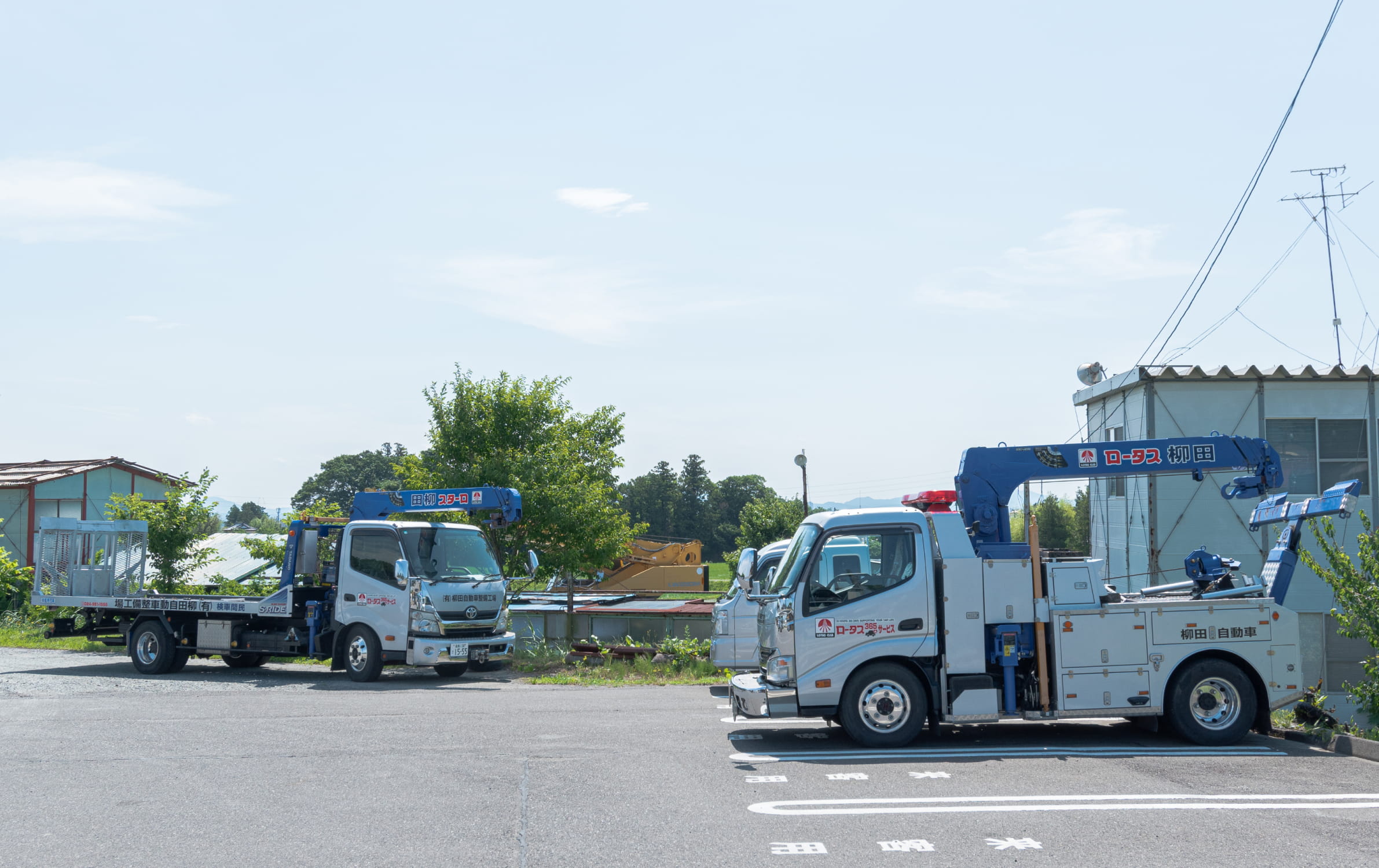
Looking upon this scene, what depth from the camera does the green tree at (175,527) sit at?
23.4 metres

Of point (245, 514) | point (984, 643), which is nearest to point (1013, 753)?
point (984, 643)

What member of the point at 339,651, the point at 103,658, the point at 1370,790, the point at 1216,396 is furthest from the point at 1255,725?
the point at 103,658

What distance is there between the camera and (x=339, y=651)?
685 inches

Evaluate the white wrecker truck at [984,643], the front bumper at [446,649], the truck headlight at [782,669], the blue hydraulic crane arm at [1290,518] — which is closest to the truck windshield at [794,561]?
the white wrecker truck at [984,643]

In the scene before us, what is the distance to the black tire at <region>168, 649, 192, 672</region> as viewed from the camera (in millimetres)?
18828

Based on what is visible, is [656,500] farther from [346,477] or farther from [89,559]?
[89,559]

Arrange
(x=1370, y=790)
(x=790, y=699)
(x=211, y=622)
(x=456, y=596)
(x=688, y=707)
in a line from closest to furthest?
(x=1370, y=790) → (x=790, y=699) → (x=688, y=707) → (x=456, y=596) → (x=211, y=622)

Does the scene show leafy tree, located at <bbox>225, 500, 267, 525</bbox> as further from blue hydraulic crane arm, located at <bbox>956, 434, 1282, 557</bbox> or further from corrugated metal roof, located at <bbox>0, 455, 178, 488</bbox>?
blue hydraulic crane arm, located at <bbox>956, 434, 1282, 557</bbox>

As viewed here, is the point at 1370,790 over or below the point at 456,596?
below

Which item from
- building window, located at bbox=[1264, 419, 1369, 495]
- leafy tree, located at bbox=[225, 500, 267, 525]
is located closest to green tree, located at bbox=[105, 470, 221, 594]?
building window, located at bbox=[1264, 419, 1369, 495]

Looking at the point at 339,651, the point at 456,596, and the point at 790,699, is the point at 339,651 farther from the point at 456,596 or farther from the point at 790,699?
the point at 790,699

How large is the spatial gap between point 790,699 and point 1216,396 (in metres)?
13.3

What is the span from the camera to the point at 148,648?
18938 mm

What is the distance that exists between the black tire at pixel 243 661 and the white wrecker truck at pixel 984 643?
12586 millimetres
